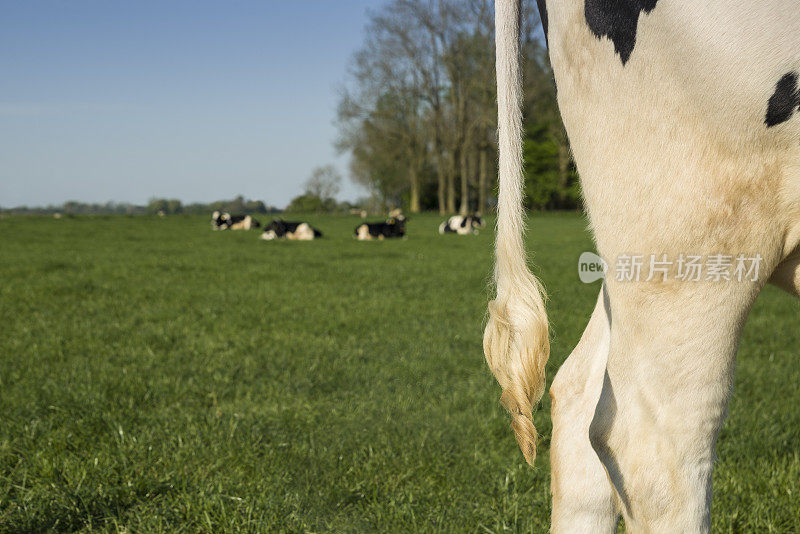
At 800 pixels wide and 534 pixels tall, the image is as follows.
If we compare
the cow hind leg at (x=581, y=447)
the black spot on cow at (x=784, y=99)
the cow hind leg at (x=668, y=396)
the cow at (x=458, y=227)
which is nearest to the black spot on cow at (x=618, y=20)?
the black spot on cow at (x=784, y=99)

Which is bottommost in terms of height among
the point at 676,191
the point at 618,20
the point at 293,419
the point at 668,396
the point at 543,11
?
the point at 293,419

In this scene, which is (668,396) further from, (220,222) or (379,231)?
(220,222)

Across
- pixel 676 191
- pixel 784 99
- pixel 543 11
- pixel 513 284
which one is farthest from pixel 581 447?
pixel 543 11

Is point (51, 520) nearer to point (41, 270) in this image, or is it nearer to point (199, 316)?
point (199, 316)

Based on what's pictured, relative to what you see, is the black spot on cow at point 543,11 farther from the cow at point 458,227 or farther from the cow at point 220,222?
the cow at point 220,222

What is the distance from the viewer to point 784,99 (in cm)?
131

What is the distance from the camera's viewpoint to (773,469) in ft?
9.62

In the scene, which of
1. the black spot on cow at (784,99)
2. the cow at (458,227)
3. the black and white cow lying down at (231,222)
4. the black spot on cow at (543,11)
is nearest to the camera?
the black spot on cow at (784,99)

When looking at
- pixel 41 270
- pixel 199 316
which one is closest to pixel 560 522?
pixel 199 316

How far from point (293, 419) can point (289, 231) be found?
17329mm

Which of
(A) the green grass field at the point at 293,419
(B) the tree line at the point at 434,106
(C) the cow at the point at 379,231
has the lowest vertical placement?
(A) the green grass field at the point at 293,419

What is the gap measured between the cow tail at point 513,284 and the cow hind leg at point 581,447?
20 centimetres

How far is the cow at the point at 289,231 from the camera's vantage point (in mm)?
20156

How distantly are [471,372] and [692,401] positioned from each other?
3216mm
